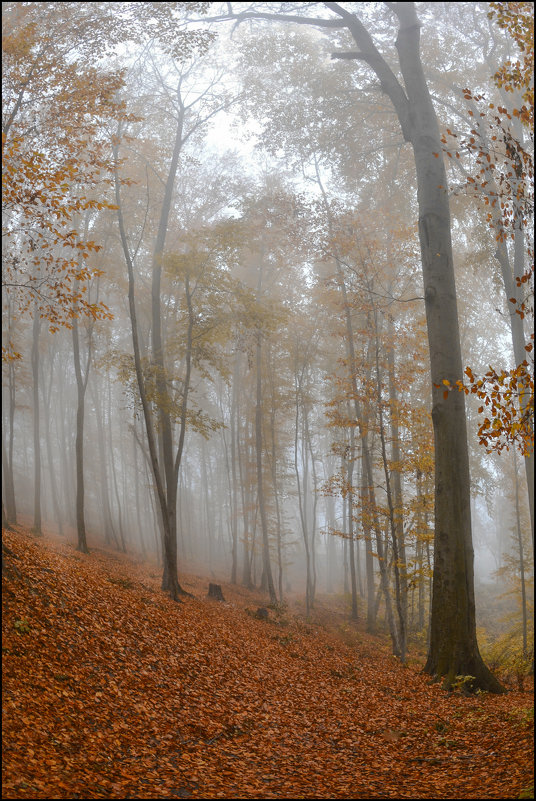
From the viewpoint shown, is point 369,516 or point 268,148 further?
point 268,148

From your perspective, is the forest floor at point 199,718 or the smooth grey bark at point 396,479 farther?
the smooth grey bark at point 396,479

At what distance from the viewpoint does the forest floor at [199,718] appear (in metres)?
3.86

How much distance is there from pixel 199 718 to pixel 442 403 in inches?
184

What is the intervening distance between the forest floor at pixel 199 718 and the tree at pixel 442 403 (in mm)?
604

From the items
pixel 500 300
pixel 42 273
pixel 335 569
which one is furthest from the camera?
pixel 335 569

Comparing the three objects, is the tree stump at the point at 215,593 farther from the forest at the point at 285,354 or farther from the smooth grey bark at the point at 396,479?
the smooth grey bark at the point at 396,479

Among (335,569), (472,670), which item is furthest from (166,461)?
(335,569)

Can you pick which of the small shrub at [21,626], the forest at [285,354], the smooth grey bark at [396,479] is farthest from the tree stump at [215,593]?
the small shrub at [21,626]

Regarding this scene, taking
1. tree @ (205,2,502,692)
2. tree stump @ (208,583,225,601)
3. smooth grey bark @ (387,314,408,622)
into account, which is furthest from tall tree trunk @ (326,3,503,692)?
tree stump @ (208,583,225,601)

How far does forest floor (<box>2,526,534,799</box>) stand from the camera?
3857 mm

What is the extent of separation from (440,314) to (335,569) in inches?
1185

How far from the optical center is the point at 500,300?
16875 millimetres

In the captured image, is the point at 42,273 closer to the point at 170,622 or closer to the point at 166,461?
the point at 166,461

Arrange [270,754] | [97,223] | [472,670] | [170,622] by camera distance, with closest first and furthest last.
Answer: [270,754] < [472,670] < [170,622] < [97,223]
